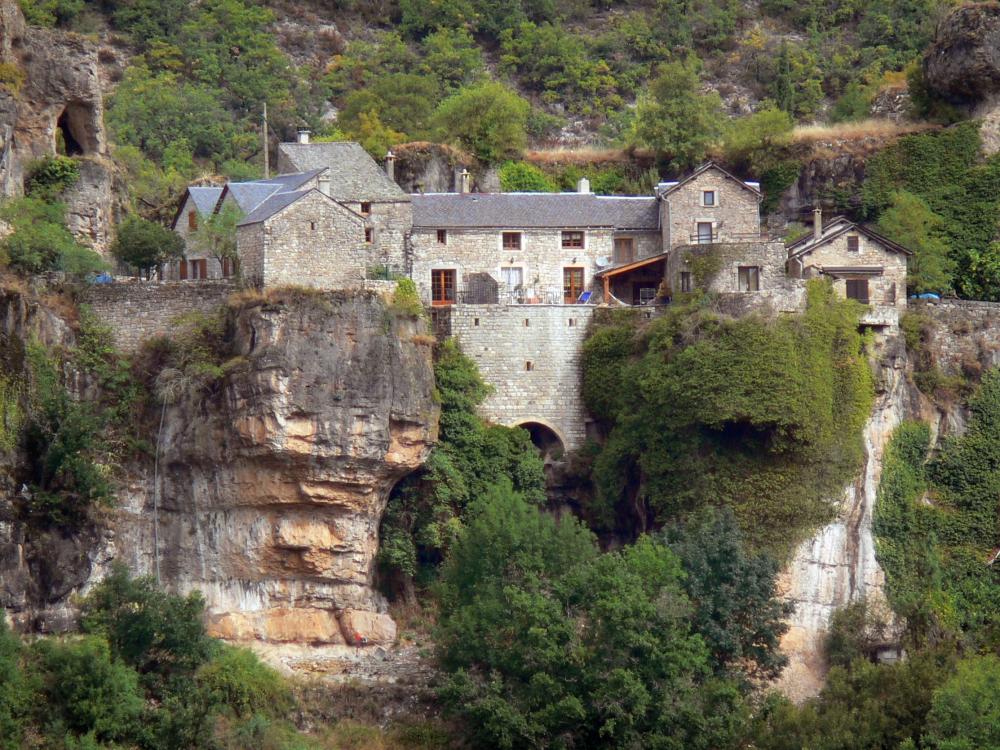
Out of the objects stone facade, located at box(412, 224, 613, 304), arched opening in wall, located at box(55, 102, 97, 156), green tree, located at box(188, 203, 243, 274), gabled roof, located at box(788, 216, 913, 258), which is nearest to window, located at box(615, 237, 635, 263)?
stone facade, located at box(412, 224, 613, 304)

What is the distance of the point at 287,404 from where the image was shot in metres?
66.6

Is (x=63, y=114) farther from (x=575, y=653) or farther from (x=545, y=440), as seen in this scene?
(x=575, y=653)

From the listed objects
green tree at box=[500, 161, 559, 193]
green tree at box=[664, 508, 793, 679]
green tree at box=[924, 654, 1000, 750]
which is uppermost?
green tree at box=[500, 161, 559, 193]

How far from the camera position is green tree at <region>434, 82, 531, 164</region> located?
8262 cm

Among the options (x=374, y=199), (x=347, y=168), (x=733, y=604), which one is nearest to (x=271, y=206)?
(x=374, y=199)

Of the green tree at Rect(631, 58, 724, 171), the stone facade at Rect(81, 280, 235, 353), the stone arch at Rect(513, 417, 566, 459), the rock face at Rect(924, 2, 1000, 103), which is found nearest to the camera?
the stone facade at Rect(81, 280, 235, 353)

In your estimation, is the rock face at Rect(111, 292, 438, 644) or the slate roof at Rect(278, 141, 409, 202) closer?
the rock face at Rect(111, 292, 438, 644)

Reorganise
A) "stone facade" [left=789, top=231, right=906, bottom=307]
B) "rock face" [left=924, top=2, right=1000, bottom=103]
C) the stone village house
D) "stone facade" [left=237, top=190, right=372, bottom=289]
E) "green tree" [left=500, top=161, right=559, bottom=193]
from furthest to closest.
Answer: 1. "green tree" [left=500, top=161, right=559, bottom=193]
2. "rock face" [left=924, top=2, right=1000, bottom=103]
3. "stone facade" [left=789, top=231, right=906, bottom=307]
4. the stone village house
5. "stone facade" [left=237, top=190, right=372, bottom=289]

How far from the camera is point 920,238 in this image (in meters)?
76.9

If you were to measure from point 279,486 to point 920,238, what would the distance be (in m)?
22.6

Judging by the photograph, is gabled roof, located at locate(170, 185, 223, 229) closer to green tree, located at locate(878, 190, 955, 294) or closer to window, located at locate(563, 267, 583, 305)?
window, located at locate(563, 267, 583, 305)

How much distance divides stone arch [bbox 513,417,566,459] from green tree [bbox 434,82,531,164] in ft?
44.8

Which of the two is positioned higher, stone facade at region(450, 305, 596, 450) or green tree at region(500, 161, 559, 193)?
green tree at region(500, 161, 559, 193)

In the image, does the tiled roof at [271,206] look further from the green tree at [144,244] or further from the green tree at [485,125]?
the green tree at [485,125]
